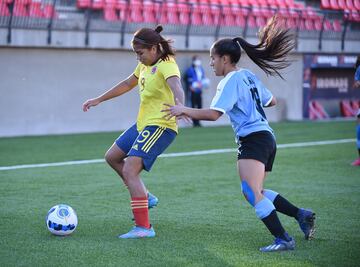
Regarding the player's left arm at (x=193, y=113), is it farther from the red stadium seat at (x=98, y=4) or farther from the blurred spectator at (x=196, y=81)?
the blurred spectator at (x=196, y=81)

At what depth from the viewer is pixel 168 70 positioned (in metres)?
6.96

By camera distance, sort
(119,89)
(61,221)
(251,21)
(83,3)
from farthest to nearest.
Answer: (251,21), (83,3), (119,89), (61,221)

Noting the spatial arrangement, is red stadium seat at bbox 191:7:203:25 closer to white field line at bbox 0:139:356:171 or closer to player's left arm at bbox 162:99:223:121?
white field line at bbox 0:139:356:171

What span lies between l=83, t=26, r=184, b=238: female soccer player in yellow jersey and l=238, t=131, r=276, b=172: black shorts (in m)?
0.76

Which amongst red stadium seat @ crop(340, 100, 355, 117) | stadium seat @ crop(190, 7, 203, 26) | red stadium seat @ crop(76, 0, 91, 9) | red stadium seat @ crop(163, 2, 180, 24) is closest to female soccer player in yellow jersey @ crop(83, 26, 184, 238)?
red stadium seat @ crop(76, 0, 91, 9)

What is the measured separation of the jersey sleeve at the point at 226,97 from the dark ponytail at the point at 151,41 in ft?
3.45

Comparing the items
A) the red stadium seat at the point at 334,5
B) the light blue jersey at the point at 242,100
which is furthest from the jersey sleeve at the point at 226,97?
the red stadium seat at the point at 334,5

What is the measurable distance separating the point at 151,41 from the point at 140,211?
1.52 meters

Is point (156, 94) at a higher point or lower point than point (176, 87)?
lower

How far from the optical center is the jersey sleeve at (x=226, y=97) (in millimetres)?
6074

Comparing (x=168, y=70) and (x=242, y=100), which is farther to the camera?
(x=168, y=70)

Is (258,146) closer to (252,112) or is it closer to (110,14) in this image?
(252,112)

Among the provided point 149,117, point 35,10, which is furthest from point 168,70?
point 35,10

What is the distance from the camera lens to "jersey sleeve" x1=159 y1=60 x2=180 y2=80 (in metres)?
6.94
